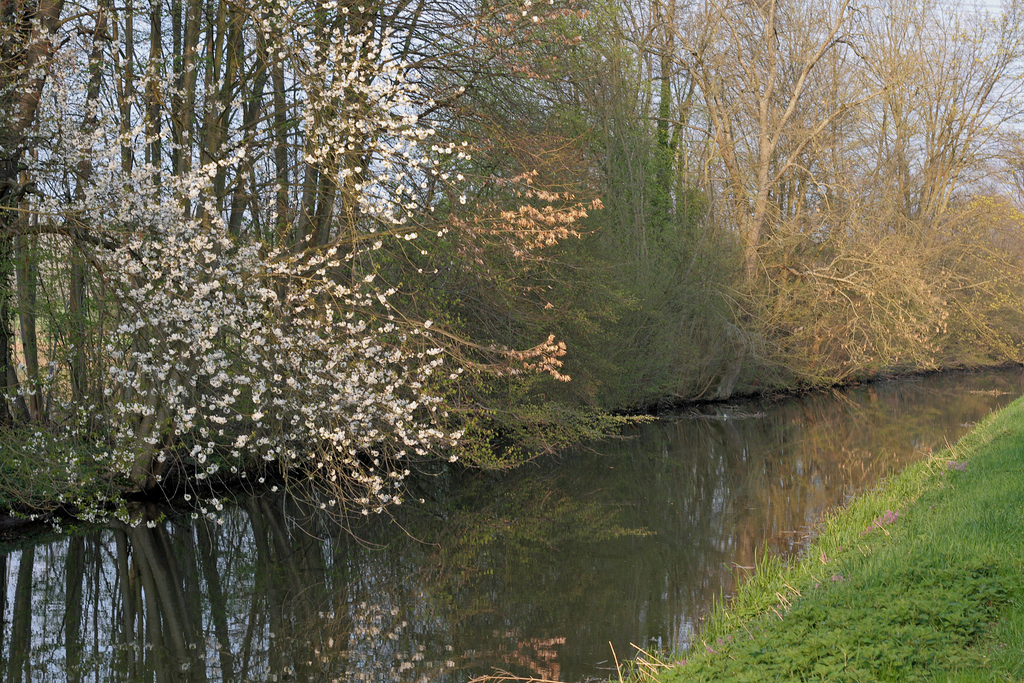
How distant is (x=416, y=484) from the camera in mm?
13398

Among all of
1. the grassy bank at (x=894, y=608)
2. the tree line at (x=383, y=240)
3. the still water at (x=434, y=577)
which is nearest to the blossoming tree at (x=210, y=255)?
the tree line at (x=383, y=240)

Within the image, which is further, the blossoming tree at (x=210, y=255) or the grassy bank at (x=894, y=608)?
the blossoming tree at (x=210, y=255)

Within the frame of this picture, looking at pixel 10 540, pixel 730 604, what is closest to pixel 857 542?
pixel 730 604

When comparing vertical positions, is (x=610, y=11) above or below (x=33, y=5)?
above

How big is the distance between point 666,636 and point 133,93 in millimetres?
8370

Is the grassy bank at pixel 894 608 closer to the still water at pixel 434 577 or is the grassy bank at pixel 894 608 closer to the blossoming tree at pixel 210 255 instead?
the still water at pixel 434 577

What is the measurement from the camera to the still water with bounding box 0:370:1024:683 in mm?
6754

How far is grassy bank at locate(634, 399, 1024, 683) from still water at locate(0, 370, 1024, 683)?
116 centimetres

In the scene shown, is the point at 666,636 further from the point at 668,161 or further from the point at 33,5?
the point at 668,161

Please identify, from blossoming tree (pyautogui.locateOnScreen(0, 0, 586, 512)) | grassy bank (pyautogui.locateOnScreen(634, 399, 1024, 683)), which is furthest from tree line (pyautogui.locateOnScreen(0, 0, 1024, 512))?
grassy bank (pyautogui.locateOnScreen(634, 399, 1024, 683))

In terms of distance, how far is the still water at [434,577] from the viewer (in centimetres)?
675

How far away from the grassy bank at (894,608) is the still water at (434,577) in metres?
1.16

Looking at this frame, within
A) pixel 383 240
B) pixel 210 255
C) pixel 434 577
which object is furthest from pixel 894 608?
pixel 383 240

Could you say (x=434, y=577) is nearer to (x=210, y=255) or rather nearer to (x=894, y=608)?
(x=210, y=255)
